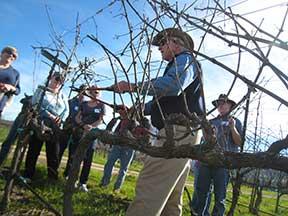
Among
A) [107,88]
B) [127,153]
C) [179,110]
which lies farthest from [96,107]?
[107,88]

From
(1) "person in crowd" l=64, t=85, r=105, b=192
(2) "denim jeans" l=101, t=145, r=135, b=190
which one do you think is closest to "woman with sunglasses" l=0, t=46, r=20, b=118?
(1) "person in crowd" l=64, t=85, r=105, b=192

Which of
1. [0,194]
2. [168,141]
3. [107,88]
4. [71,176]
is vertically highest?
[107,88]

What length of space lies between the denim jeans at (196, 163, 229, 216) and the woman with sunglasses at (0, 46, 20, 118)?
8.78 ft

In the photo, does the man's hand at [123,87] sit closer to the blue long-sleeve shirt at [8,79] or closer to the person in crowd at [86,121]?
the blue long-sleeve shirt at [8,79]

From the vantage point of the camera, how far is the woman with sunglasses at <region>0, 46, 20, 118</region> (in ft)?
17.5

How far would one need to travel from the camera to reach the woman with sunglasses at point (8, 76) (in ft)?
17.5

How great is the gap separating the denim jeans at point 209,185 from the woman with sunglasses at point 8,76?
2675 millimetres

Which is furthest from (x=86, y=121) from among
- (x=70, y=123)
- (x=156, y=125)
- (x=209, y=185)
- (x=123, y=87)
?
(x=123, y=87)

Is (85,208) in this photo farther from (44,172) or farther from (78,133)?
(44,172)

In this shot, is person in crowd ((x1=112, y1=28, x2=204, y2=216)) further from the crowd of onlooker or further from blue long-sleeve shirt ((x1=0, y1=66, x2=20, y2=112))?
blue long-sleeve shirt ((x1=0, y1=66, x2=20, y2=112))

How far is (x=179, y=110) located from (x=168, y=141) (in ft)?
3.83

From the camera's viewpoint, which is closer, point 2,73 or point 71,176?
point 71,176

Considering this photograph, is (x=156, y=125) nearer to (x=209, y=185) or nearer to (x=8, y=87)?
(x=209, y=185)

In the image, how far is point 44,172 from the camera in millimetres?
6680
